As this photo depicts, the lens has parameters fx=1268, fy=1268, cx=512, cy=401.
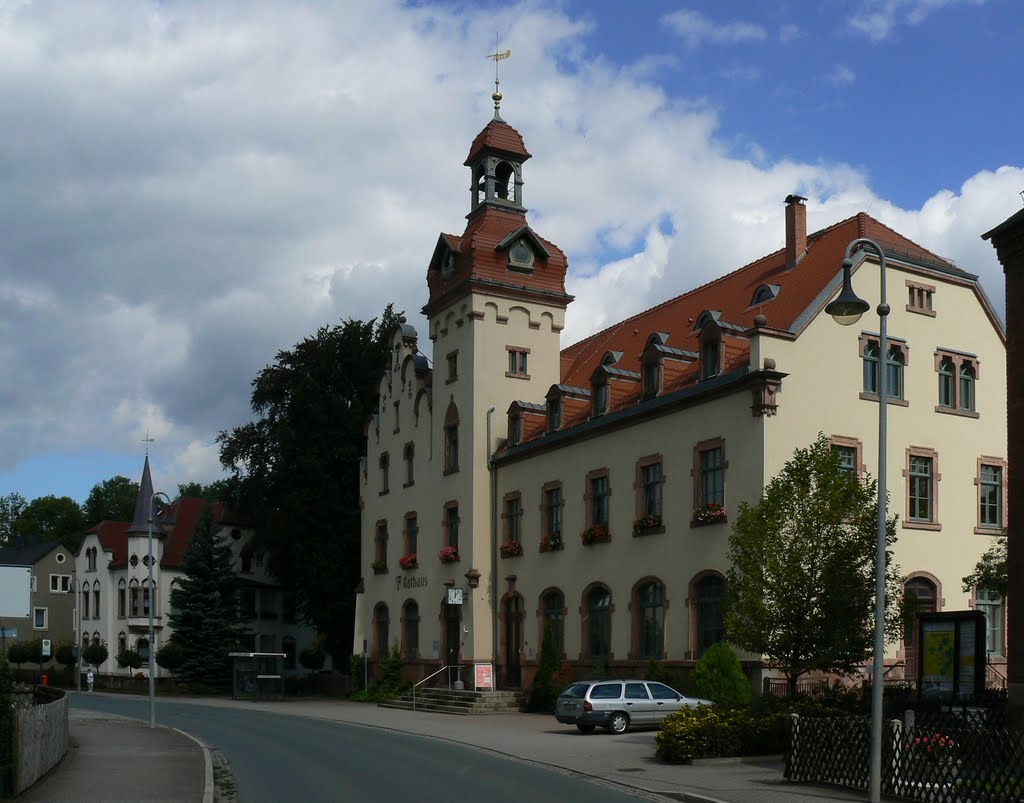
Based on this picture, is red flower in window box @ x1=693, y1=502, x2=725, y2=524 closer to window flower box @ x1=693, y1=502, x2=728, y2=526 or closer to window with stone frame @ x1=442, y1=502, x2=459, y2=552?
window flower box @ x1=693, y1=502, x2=728, y2=526

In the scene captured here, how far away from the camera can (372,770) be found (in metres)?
23.1

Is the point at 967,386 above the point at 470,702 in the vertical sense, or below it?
above

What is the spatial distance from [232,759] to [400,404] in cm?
3043

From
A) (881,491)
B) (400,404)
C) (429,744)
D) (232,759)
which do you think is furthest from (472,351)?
(881,491)

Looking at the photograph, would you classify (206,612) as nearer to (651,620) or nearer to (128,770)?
(651,620)

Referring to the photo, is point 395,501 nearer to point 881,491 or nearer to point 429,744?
point 429,744

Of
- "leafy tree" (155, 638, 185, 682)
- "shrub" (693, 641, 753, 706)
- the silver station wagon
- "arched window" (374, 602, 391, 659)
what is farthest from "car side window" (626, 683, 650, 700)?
"leafy tree" (155, 638, 185, 682)

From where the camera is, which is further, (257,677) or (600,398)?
(257,677)

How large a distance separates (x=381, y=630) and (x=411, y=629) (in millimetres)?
3612

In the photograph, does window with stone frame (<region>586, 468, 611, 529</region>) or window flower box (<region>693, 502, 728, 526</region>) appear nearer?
window flower box (<region>693, 502, 728, 526</region>)

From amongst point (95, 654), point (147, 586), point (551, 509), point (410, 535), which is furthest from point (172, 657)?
point (551, 509)

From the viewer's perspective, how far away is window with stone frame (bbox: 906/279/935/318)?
120 feet

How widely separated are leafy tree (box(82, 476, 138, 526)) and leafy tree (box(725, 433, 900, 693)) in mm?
103734

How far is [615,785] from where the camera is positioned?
2106 centimetres
